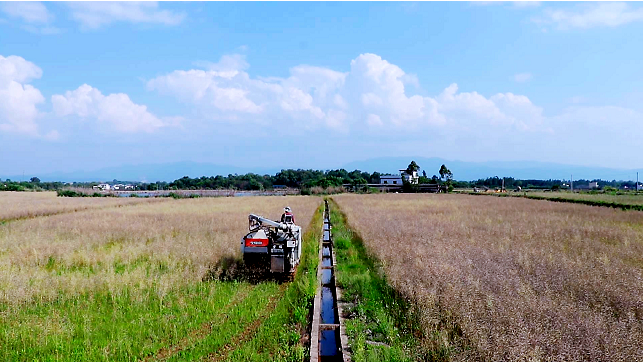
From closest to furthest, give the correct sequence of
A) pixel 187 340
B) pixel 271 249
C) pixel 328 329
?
pixel 187 340, pixel 328 329, pixel 271 249

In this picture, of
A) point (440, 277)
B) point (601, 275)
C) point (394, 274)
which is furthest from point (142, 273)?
point (601, 275)

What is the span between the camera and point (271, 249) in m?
9.04

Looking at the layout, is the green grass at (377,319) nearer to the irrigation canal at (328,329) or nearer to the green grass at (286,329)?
the irrigation canal at (328,329)

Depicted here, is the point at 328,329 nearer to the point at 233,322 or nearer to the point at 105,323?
the point at 233,322

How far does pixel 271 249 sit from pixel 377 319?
3116 millimetres

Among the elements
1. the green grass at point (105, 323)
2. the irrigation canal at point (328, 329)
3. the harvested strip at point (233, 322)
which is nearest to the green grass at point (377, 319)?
the irrigation canal at point (328, 329)

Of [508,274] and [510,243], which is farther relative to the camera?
[510,243]

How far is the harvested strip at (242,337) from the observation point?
219 inches

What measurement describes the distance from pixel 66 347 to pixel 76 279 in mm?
3371

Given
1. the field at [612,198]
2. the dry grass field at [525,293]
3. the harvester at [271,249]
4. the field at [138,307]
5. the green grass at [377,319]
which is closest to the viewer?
the dry grass field at [525,293]

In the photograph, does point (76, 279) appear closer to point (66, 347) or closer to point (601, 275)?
point (66, 347)

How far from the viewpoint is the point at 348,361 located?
5426mm

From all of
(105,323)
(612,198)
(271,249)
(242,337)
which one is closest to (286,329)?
(242,337)

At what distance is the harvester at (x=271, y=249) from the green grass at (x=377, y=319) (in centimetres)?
130
